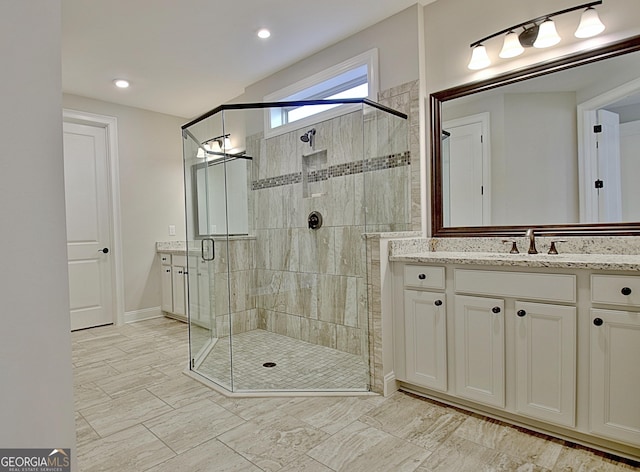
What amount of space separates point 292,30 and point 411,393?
9.53 feet

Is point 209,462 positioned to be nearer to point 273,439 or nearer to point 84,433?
point 273,439

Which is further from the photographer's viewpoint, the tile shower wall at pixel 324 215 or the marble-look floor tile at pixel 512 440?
the tile shower wall at pixel 324 215

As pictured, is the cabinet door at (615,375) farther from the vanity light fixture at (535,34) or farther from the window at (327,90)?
the window at (327,90)

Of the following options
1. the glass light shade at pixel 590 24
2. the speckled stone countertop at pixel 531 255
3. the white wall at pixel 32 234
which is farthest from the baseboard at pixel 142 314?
the glass light shade at pixel 590 24

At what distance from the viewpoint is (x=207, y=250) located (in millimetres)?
3279

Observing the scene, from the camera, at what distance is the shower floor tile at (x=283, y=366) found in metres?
2.46

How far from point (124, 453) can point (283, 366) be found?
→ 4.05 feet

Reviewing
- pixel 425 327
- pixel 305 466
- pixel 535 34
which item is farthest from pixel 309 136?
pixel 305 466

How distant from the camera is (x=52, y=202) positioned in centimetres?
72

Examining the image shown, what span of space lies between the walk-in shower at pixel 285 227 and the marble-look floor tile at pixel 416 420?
1.49 feet

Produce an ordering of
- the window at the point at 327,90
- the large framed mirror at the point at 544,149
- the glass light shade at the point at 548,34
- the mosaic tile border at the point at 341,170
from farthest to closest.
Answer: the window at the point at 327,90 < the mosaic tile border at the point at 341,170 < the glass light shade at the point at 548,34 < the large framed mirror at the point at 544,149

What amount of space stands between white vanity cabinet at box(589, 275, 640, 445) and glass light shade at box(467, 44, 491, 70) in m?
1.55

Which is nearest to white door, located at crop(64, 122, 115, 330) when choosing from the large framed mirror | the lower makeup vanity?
the lower makeup vanity

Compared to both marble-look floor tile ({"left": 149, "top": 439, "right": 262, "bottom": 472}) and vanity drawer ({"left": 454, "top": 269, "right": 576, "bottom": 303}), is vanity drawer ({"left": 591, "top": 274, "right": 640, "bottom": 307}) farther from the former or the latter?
marble-look floor tile ({"left": 149, "top": 439, "right": 262, "bottom": 472})
